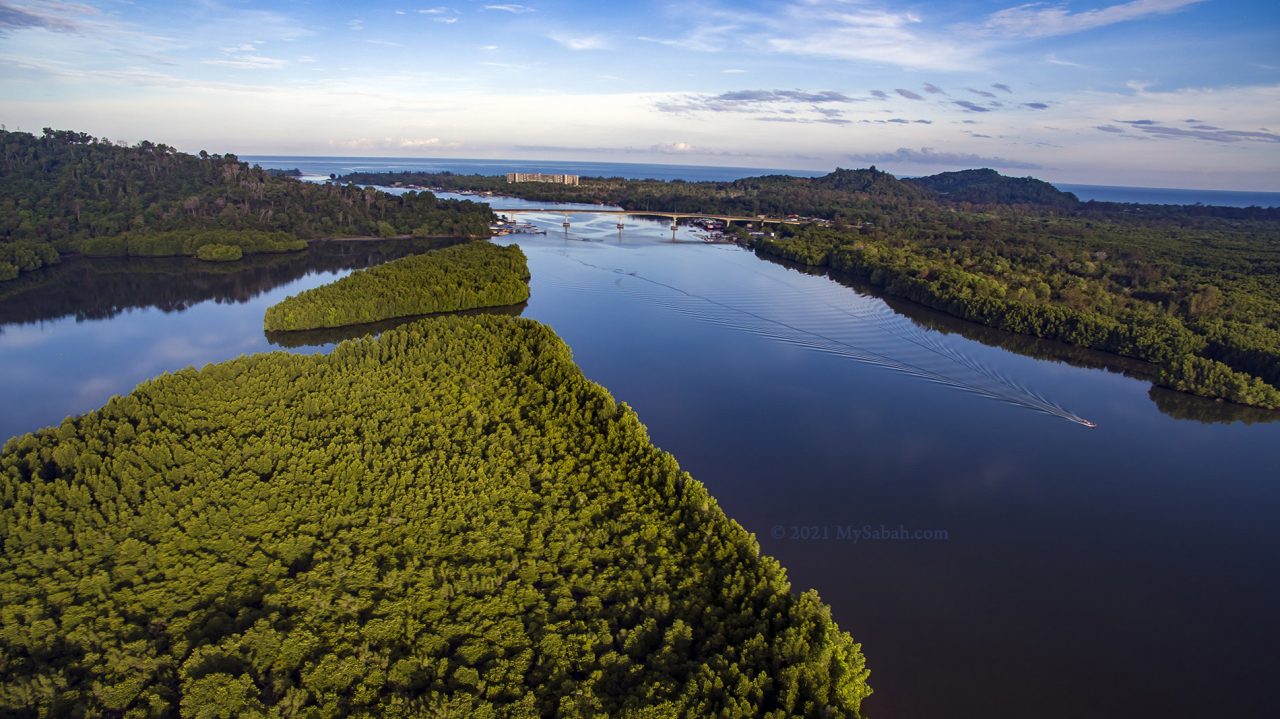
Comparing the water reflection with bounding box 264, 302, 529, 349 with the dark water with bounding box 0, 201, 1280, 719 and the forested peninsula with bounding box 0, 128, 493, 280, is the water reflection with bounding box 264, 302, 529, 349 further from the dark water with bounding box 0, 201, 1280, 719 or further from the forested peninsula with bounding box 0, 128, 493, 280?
the forested peninsula with bounding box 0, 128, 493, 280

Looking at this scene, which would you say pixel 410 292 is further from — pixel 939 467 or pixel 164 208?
pixel 164 208

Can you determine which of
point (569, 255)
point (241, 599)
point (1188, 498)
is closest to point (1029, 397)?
point (1188, 498)

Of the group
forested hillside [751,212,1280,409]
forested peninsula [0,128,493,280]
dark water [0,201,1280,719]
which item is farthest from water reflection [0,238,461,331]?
forested hillside [751,212,1280,409]

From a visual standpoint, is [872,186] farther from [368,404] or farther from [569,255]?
[368,404]

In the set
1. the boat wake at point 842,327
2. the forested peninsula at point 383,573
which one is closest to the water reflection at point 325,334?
the forested peninsula at point 383,573

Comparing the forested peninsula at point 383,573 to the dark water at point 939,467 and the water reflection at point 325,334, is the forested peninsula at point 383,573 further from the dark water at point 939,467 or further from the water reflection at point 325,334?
the water reflection at point 325,334

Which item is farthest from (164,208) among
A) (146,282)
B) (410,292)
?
(410,292)

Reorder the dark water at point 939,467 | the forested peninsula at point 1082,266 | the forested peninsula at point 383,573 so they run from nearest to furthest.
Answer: the forested peninsula at point 383,573, the dark water at point 939,467, the forested peninsula at point 1082,266
